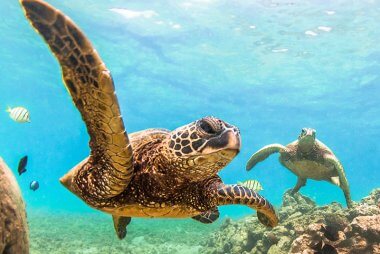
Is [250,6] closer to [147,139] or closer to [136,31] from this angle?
[136,31]

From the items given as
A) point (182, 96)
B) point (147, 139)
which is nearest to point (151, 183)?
point (147, 139)

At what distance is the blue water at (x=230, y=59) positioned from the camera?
18312 mm

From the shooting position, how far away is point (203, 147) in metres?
2.97

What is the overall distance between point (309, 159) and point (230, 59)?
1549 centimetres

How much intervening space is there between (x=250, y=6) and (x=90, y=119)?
1652 centimetres

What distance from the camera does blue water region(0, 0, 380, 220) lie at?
1831 centimetres

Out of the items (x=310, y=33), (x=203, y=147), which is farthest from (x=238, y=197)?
(x=310, y=33)

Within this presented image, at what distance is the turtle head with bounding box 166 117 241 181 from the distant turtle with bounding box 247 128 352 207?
710 cm

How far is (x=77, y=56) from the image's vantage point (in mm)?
2500

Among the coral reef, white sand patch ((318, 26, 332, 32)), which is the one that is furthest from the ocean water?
the coral reef

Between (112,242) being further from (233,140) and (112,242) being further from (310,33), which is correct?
(310,33)

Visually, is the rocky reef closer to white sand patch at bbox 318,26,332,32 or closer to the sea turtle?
the sea turtle

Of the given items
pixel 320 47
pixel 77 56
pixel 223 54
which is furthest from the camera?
pixel 223 54

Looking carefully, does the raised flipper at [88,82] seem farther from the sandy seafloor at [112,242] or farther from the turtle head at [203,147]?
the sandy seafloor at [112,242]
